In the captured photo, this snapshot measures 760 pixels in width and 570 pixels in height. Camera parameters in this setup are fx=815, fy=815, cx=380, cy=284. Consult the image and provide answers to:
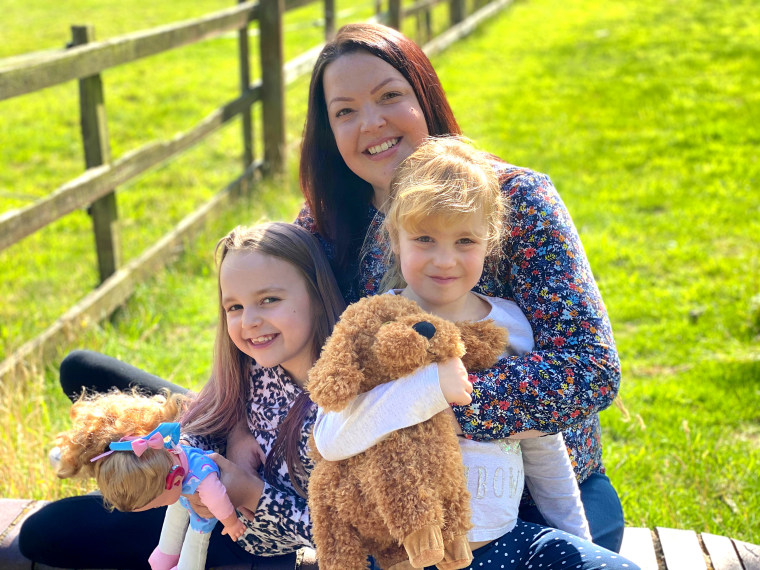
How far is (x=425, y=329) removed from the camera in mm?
1675

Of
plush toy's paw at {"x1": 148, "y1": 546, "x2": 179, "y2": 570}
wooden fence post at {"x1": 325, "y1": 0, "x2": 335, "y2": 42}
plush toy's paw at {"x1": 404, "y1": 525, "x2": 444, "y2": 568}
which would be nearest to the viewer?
plush toy's paw at {"x1": 404, "y1": 525, "x2": 444, "y2": 568}

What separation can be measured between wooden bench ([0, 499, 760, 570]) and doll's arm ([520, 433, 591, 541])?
1.36ft

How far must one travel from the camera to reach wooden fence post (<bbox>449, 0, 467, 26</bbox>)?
454 inches

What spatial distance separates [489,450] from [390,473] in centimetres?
31

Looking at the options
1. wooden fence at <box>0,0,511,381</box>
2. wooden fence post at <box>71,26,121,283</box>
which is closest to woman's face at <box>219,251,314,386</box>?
wooden fence at <box>0,0,511,381</box>

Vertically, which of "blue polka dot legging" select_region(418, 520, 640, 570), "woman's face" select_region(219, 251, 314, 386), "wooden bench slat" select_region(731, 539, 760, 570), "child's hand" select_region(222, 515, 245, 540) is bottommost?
"wooden bench slat" select_region(731, 539, 760, 570)

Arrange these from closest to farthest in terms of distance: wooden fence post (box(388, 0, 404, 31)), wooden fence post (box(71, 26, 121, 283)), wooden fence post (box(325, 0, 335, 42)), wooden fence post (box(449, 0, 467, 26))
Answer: wooden fence post (box(71, 26, 121, 283)) < wooden fence post (box(325, 0, 335, 42)) < wooden fence post (box(388, 0, 404, 31)) < wooden fence post (box(449, 0, 467, 26))

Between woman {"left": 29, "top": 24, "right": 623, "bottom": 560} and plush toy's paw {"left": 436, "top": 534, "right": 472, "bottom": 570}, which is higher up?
woman {"left": 29, "top": 24, "right": 623, "bottom": 560}

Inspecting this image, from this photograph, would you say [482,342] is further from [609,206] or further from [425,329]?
[609,206]

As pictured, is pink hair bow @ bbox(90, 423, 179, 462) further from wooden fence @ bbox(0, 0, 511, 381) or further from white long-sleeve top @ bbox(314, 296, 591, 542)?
wooden fence @ bbox(0, 0, 511, 381)

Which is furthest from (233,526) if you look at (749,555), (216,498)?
(749,555)

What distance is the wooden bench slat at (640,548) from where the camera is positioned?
87.8 inches

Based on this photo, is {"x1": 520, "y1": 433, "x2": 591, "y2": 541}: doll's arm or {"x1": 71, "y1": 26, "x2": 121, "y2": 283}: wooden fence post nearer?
{"x1": 520, "y1": 433, "x2": 591, "y2": 541}: doll's arm

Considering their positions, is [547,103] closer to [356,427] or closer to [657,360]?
[657,360]
